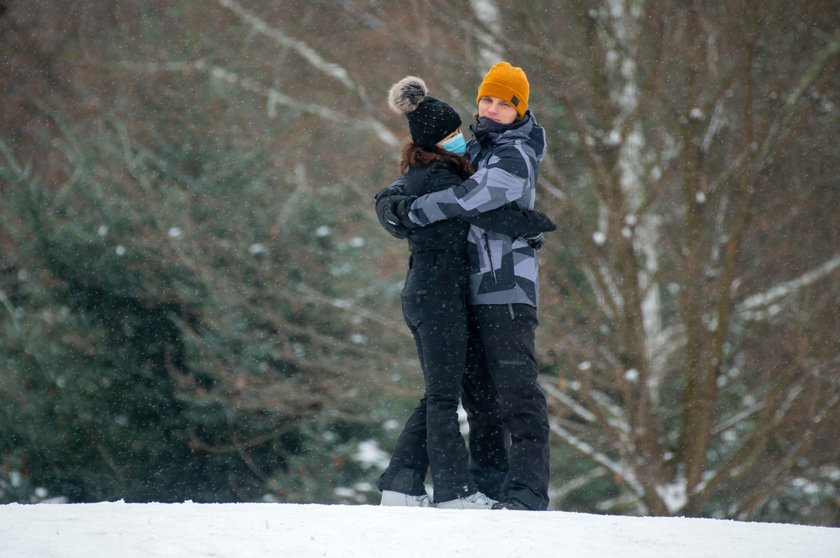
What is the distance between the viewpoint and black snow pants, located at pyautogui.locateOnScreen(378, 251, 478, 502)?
12.2 ft

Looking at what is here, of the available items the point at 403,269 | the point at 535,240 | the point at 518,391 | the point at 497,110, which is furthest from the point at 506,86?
the point at 403,269

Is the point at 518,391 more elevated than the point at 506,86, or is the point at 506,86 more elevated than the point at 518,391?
the point at 506,86

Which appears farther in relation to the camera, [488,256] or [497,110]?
[497,110]

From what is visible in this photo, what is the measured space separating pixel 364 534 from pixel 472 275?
1127 mm

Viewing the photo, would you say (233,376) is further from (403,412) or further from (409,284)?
(409,284)

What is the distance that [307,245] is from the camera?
11312 millimetres

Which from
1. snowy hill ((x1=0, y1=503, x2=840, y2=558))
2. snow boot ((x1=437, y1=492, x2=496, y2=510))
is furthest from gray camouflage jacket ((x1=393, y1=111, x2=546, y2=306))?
snowy hill ((x1=0, y1=503, x2=840, y2=558))

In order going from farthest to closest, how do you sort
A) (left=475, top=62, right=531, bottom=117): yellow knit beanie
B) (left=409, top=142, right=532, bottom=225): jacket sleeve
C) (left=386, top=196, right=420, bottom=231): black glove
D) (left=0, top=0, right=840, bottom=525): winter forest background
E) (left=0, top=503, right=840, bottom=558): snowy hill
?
(left=0, top=0, right=840, bottom=525): winter forest background < (left=475, top=62, right=531, bottom=117): yellow knit beanie < (left=386, top=196, right=420, bottom=231): black glove < (left=409, top=142, right=532, bottom=225): jacket sleeve < (left=0, top=503, right=840, bottom=558): snowy hill

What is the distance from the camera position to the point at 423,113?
381cm

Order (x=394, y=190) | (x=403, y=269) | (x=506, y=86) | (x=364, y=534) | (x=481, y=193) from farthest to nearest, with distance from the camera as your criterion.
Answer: (x=403, y=269)
(x=394, y=190)
(x=506, y=86)
(x=481, y=193)
(x=364, y=534)

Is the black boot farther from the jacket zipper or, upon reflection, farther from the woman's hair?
the woman's hair

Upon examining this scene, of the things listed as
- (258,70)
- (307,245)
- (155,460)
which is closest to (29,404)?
(155,460)

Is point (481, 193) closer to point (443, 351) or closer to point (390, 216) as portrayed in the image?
point (390, 216)

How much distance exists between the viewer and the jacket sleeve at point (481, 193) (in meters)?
3.65
